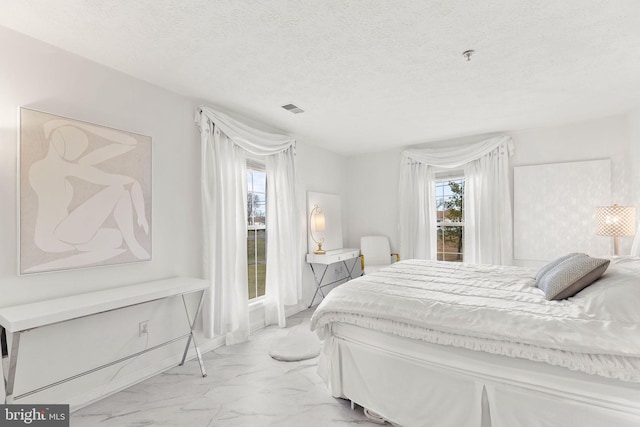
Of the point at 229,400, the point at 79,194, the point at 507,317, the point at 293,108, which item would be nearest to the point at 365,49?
the point at 293,108

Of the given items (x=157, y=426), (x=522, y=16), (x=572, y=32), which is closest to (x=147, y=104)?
(x=157, y=426)

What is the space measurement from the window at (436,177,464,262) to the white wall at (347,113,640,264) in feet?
2.18

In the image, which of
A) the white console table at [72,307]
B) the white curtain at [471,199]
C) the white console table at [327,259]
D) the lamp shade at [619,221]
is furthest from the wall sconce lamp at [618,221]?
the white console table at [72,307]

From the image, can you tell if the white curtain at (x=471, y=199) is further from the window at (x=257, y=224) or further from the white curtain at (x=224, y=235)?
the white curtain at (x=224, y=235)

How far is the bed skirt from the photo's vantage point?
1.41 metres

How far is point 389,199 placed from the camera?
5262 millimetres

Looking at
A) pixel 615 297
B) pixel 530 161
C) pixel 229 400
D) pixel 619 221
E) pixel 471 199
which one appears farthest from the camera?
pixel 471 199

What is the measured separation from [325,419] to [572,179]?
13.3 feet

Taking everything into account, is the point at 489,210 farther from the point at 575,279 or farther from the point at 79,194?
A: the point at 79,194

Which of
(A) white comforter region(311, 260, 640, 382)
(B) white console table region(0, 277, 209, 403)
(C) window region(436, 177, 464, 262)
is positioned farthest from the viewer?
(C) window region(436, 177, 464, 262)

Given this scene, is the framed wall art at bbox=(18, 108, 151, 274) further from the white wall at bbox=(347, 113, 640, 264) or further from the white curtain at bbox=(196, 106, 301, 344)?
the white wall at bbox=(347, 113, 640, 264)

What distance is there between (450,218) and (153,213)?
→ 421 cm

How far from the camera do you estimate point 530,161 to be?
4.13 meters

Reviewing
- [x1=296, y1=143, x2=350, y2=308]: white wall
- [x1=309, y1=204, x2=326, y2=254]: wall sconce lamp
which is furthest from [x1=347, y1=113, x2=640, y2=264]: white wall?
[x1=309, y1=204, x2=326, y2=254]: wall sconce lamp
